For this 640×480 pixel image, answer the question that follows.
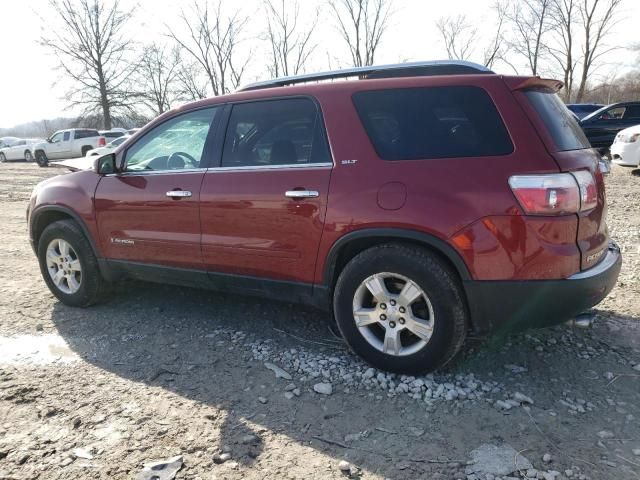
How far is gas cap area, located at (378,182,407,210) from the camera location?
2.73 metres

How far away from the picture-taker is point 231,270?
3.48m

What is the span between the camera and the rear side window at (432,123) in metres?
2.65

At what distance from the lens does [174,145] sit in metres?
3.82

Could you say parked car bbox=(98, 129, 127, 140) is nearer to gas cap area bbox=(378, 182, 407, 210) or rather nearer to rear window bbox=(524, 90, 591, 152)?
gas cap area bbox=(378, 182, 407, 210)

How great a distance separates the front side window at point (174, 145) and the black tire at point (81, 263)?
830 mm

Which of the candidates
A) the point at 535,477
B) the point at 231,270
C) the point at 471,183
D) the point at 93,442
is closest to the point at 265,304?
the point at 231,270

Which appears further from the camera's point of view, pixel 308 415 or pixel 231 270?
pixel 231 270

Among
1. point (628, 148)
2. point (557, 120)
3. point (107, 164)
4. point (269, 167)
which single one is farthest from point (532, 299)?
point (628, 148)

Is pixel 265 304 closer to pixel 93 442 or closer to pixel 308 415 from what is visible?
pixel 308 415

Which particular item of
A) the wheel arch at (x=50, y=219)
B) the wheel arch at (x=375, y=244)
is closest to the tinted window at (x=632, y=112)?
the wheel arch at (x=375, y=244)

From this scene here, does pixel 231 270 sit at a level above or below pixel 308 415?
above

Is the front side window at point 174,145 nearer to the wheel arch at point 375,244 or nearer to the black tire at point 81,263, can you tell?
the black tire at point 81,263

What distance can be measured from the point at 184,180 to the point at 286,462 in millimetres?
2198

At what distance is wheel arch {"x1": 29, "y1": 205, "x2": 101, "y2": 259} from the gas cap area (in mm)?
2707
